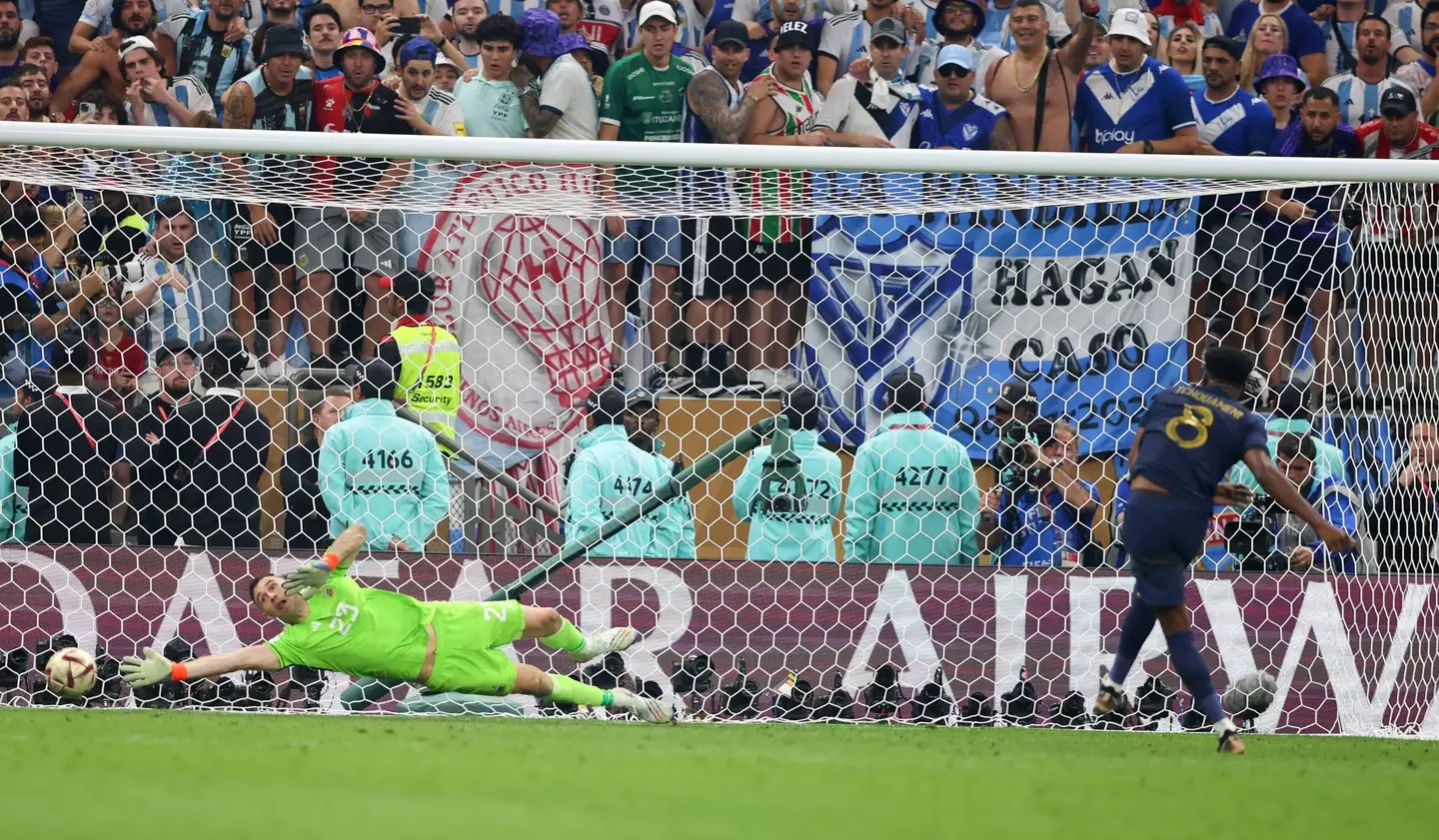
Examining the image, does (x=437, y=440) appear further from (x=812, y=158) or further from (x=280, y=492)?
(x=812, y=158)

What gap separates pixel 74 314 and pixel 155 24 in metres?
3.42

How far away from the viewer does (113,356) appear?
31.8ft

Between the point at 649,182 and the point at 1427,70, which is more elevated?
the point at 1427,70

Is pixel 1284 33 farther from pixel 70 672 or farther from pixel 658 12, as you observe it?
pixel 70 672

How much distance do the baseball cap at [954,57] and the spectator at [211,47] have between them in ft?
14.9

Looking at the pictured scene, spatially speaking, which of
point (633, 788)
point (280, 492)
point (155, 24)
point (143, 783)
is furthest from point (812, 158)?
point (155, 24)

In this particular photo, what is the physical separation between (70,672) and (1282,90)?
8241 millimetres

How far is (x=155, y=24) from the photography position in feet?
40.3

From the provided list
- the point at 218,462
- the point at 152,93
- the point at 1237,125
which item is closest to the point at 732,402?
the point at 218,462

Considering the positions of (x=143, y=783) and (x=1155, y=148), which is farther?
(x=1155, y=148)

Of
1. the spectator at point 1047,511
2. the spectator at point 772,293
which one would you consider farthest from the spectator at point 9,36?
the spectator at point 1047,511

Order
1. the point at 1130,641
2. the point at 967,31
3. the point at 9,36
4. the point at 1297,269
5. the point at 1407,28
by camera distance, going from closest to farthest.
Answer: the point at 1130,641 < the point at 1297,269 < the point at 967,31 < the point at 9,36 < the point at 1407,28

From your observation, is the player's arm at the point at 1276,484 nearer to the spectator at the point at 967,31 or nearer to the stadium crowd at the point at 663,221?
the stadium crowd at the point at 663,221

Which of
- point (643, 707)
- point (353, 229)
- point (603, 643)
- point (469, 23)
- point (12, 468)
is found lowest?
point (643, 707)
